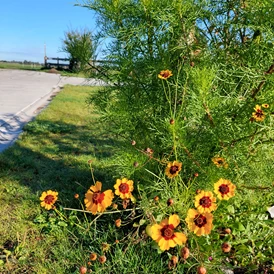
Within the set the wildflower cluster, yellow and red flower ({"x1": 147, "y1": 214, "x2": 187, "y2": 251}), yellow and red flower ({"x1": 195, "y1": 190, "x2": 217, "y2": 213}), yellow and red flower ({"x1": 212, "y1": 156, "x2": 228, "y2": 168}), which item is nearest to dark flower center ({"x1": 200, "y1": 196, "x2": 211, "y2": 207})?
yellow and red flower ({"x1": 195, "y1": 190, "x2": 217, "y2": 213})

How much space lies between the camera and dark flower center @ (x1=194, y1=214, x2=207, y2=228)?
151 cm

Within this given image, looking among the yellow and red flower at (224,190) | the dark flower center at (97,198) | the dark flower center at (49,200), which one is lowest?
the dark flower center at (49,200)

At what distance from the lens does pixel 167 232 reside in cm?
145

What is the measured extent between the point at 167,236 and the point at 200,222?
0.17 meters

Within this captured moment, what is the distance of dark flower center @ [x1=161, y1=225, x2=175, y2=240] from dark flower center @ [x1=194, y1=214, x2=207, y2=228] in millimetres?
122

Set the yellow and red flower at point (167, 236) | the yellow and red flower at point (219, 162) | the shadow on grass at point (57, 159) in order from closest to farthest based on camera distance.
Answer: the yellow and red flower at point (167, 236) → the yellow and red flower at point (219, 162) → the shadow on grass at point (57, 159)

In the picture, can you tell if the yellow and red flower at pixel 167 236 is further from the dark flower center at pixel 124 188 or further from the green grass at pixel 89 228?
the dark flower center at pixel 124 188

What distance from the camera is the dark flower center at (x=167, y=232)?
144cm

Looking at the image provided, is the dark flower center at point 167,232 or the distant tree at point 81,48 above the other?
the distant tree at point 81,48

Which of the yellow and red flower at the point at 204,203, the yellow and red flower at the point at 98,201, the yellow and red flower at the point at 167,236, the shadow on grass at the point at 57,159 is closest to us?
the yellow and red flower at the point at 167,236

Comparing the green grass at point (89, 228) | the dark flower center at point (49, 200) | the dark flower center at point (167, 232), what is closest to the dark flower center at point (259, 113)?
the green grass at point (89, 228)

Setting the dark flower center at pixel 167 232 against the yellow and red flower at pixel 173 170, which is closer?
the dark flower center at pixel 167 232

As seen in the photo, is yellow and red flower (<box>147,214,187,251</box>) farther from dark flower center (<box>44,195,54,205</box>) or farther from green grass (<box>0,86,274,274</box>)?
dark flower center (<box>44,195,54,205</box>)

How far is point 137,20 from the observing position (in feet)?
7.45
